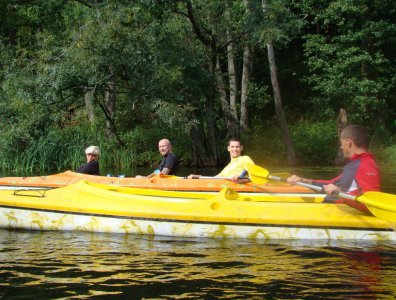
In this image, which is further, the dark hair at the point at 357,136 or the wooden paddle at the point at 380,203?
the dark hair at the point at 357,136

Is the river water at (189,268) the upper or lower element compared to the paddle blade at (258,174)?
lower

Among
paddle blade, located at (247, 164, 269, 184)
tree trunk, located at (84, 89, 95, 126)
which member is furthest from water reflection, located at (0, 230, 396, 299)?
tree trunk, located at (84, 89, 95, 126)

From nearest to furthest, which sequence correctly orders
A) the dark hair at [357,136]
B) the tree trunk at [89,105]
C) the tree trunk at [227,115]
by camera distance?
the dark hair at [357,136] → the tree trunk at [89,105] → the tree trunk at [227,115]

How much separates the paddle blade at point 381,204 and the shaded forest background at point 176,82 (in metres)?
11.3

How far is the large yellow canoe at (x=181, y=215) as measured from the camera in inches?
271

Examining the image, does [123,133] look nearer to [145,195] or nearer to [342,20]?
[342,20]

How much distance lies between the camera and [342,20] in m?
22.2

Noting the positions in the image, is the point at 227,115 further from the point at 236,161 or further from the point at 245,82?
the point at 236,161

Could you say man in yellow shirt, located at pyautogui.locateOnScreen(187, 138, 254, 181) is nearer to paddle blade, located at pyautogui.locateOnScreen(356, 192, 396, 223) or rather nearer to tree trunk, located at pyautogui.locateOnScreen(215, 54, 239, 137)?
paddle blade, located at pyautogui.locateOnScreen(356, 192, 396, 223)

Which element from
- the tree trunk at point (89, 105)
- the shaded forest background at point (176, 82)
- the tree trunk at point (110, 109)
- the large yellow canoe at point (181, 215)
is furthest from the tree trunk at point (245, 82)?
the large yellow canoe at point (181, 215)

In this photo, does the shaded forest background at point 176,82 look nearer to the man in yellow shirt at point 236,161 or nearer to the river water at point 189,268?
the man in yellow shirt at point 236,161

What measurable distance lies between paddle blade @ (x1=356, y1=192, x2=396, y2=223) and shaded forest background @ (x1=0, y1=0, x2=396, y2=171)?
1132 cm

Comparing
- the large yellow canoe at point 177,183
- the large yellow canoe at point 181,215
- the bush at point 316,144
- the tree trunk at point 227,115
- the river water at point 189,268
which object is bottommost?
the river water at point 189,268

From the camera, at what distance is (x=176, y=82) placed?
17.8 m
